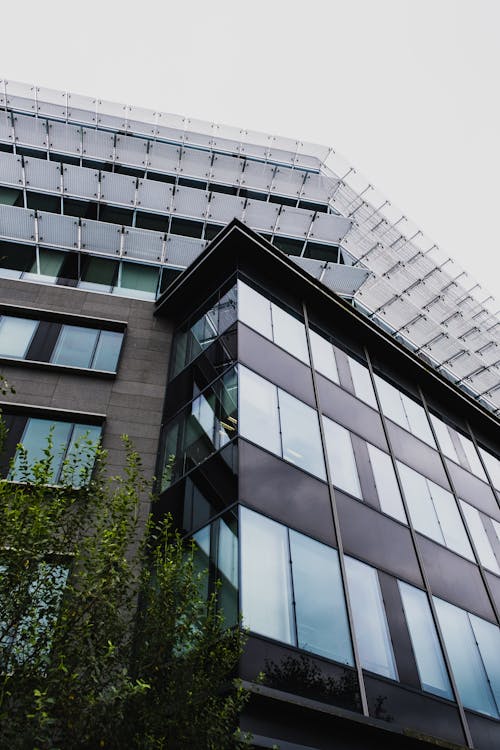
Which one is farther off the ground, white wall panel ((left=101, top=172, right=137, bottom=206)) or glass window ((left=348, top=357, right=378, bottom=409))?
white wall panel ((left=101, top=172, right=137, bottom=206))

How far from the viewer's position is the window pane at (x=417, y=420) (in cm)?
1941

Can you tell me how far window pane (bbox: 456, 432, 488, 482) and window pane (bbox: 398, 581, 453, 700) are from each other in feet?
28.5

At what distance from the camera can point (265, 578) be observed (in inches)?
416

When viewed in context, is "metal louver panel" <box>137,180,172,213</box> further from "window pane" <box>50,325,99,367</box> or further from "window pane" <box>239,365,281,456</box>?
"window pane" <box>239,365,281,456</box>

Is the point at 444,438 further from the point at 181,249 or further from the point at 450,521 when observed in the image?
the point at 181,249

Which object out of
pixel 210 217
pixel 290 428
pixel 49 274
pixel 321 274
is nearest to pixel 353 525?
pixel 290 428

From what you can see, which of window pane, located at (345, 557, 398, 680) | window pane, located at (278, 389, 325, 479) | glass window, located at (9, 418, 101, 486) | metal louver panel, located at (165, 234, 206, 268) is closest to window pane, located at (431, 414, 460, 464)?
window pane, located at (278, 389, 325, 479)

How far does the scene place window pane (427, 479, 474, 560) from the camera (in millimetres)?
16289

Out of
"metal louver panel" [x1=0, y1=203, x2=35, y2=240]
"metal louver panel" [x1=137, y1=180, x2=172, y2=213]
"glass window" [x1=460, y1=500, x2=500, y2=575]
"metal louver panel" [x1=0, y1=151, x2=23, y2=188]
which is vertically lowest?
"glass window" [x1=460, y1=500, x2=500, y2=575]

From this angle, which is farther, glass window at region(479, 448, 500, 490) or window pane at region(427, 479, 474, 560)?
glass window at region(479, 448, 500, 490)

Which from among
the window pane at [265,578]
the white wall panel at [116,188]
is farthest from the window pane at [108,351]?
the white wall panel at [116,188]

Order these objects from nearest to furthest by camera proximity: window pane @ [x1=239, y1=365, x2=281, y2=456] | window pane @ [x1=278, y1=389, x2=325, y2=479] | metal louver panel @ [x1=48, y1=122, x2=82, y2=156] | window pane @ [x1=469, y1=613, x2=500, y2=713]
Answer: window pane @ [x1=239, y1=365, x2=281, y2=456]
window pane @ [x1=469, y1=613, x2=500, y2=713]
window pane @ [x1=278, y1=389, x2=325, y2=479]
metal louver panel @ [x1=48, y1=122, x2=82, y2=156]

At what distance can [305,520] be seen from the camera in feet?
40.3

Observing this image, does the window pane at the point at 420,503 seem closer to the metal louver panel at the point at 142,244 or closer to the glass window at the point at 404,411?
the glass window at the point at 404,411
